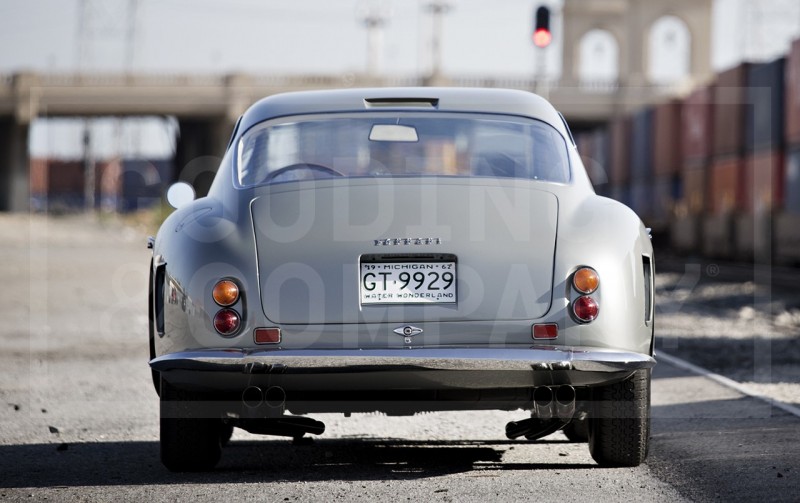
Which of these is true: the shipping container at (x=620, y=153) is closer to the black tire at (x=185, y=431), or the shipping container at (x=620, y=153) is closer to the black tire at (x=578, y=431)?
the black tire at (x=578, y=431)

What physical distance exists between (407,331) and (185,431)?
3.48ft

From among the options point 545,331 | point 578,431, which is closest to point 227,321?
point 545,331

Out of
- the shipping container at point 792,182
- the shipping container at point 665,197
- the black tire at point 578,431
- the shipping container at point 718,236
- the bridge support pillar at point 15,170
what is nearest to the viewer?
the black tire at point 578,431

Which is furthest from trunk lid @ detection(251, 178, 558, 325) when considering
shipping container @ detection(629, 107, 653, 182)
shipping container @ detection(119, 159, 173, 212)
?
shipping container @ detection(119, 159, 173, 212)

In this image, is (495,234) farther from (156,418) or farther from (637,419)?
(156,418)

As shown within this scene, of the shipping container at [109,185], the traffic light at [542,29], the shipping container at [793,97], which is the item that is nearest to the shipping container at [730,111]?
the shipping container at [793,97]

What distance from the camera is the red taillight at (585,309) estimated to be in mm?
5324

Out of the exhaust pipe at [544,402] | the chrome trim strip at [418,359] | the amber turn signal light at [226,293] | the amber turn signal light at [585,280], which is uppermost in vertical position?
the amber turn signal light at [585,280]

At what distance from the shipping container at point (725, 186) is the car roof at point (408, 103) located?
25091 mm

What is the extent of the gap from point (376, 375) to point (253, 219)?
2.80 feet

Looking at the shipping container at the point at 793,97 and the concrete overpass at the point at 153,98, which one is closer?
the shipping container at the point at 793,97

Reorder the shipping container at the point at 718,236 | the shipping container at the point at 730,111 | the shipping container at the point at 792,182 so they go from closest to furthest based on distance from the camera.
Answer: the shipping container at the point at 792,182
the shipping container at the point at 718,236
the shipping container at the point at 730,111

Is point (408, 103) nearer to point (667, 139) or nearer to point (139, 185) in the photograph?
point (667, 139)

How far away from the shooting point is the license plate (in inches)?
209
